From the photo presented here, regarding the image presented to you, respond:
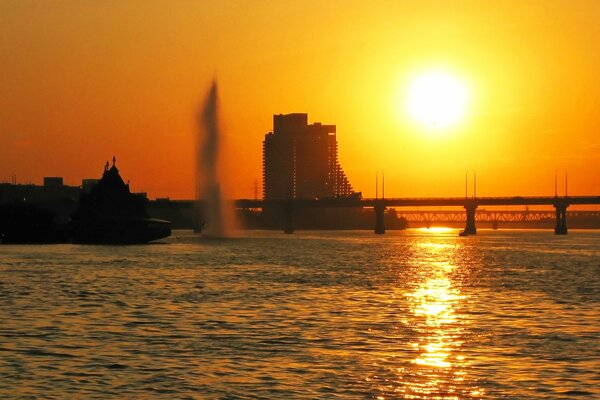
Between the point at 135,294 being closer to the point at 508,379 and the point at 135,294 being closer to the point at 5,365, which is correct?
the point at 5,365

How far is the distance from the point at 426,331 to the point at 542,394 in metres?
13.0

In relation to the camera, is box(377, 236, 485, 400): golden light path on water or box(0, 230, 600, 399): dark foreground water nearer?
box(377, 236, 485, 400): golden light path on water

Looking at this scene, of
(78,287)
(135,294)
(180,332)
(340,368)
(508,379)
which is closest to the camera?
(508,379)

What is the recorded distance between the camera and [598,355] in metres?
31.0

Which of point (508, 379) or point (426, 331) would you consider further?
point (426, 331)

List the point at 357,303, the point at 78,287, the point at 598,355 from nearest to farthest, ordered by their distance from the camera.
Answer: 1. the point at 598,355
2. the point at 357,303
3. the point at 78,287

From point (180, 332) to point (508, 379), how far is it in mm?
13850

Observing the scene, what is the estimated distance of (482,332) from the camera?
37250 mm

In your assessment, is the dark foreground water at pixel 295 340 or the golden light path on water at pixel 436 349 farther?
the dark foreground water at pixel 295 340

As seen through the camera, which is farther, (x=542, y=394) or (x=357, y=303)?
(x=357, y=303)

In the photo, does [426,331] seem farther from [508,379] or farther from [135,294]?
[135,294]

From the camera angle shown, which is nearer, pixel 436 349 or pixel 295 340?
pixel 436 349

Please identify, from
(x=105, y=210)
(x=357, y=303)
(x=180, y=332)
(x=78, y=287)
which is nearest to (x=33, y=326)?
(x=180, y=332)

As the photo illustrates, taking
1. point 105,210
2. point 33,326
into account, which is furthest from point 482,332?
point 105,210
